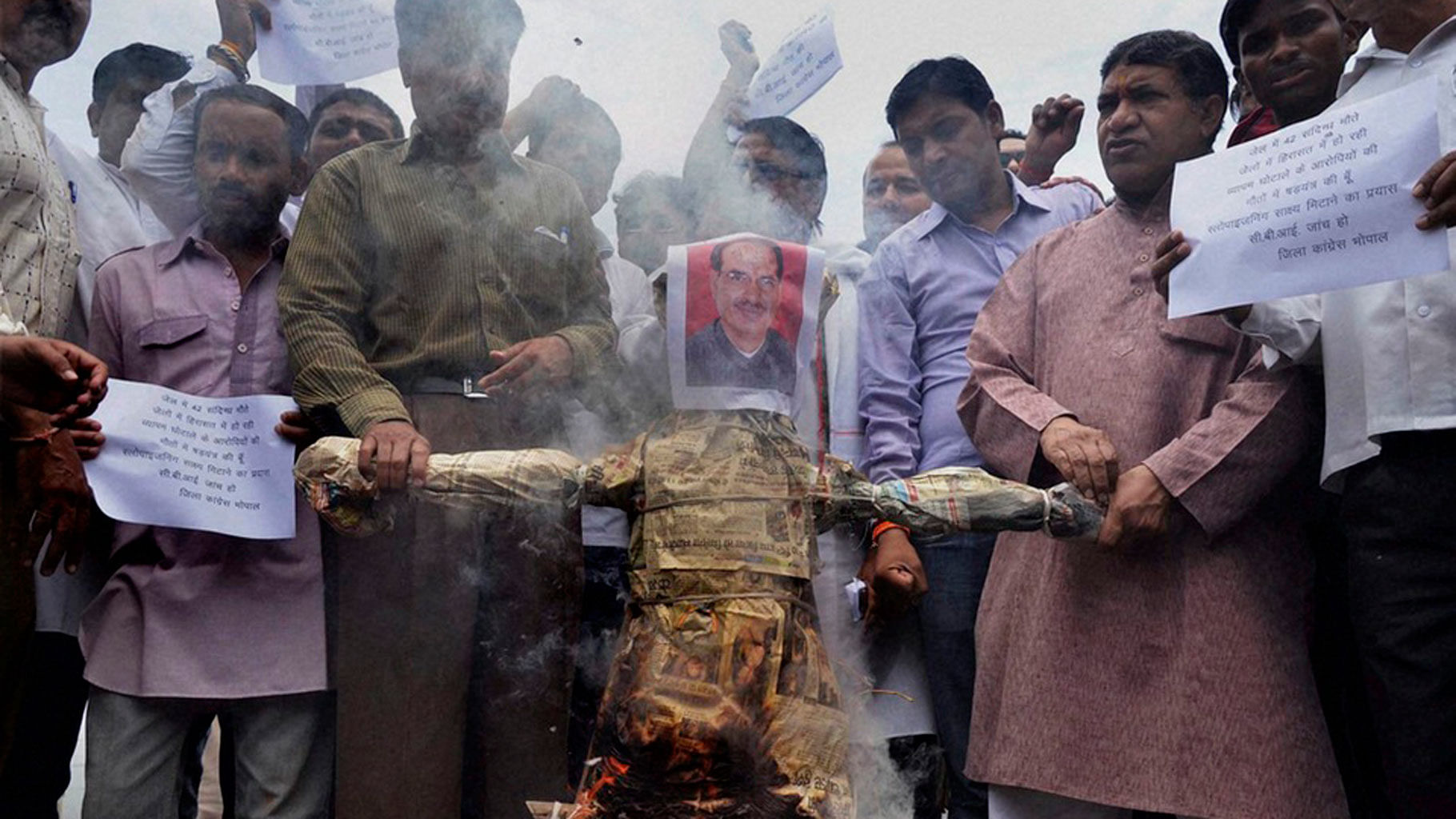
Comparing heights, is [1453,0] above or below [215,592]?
above

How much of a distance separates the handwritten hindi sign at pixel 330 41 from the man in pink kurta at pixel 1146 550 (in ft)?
6.21

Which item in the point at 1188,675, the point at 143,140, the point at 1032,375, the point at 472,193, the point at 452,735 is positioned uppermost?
the point at 143,140

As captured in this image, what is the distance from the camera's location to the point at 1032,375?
9.53 ft

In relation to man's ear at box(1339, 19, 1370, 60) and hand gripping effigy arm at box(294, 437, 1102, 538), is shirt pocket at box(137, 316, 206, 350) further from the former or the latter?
man's ear at box(1339, 19, 1370, 60)

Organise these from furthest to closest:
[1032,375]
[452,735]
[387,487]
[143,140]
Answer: [143,140] → [1032,375] → [452,735] → [387,487]

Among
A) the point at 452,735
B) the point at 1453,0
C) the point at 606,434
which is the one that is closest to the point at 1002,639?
the point at 606,434

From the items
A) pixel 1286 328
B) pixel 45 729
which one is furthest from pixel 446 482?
pixel 1286 328

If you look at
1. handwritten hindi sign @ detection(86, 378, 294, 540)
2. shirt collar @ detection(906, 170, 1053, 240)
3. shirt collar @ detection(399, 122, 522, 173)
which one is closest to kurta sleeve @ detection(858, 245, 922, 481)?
shirt collar @ detection(906, 170, 1053, 240)

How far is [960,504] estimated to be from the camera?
245 centimetres

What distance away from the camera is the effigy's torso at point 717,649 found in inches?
89.8

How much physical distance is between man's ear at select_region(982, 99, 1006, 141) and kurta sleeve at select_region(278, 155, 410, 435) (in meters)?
1.84

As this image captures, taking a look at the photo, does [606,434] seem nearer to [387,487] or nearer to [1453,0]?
[387,487]

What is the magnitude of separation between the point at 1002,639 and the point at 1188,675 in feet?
1.41

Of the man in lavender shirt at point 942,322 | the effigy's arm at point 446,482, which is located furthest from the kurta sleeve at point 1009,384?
the effigy's arm at point 446,482
